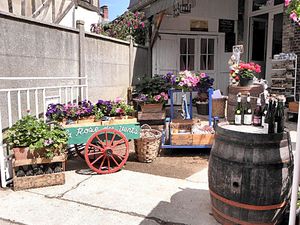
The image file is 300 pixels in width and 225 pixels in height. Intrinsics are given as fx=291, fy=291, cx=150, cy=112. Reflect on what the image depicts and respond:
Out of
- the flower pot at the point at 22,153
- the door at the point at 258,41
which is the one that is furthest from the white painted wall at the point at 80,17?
the flower pot at the point at 22,153

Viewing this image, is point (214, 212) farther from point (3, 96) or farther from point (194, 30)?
point (194, 30)

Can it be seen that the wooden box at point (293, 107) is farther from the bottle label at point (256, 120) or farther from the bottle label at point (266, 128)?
the bottle label at point (266, 128)

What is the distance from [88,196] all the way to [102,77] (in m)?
3.44

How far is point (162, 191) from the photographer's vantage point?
319cm

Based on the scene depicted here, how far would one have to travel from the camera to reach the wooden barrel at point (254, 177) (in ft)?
7.25

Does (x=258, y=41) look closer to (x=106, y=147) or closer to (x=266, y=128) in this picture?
(x=106, y=147)

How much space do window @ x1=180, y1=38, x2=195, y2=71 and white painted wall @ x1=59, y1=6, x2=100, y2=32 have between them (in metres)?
3.81

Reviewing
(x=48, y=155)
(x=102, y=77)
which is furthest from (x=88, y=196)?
(x=102, y=77)

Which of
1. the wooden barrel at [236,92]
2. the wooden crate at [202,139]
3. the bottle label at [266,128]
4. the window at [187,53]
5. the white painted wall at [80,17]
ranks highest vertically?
the white painted wall at [80,17]

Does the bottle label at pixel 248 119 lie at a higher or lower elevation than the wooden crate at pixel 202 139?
higher

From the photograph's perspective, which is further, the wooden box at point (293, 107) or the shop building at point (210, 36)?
the shop building at point (210, 36)

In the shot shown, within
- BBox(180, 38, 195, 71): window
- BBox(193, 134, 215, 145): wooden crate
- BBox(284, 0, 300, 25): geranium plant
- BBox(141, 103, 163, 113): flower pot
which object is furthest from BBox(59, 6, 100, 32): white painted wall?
BBox(284, 0, 300, 25): geranium plant

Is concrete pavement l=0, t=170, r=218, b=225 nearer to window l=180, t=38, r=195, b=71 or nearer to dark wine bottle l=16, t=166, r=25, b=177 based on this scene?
dark wine bottle l=16, t=166, r=25, b=177

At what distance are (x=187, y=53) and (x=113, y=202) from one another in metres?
6.95
